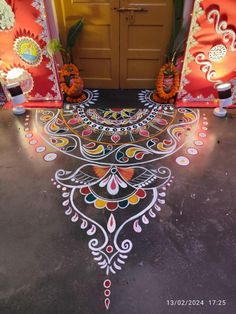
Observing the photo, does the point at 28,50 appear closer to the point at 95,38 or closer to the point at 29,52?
the point at 29,52

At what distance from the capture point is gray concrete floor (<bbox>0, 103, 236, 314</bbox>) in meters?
1.69

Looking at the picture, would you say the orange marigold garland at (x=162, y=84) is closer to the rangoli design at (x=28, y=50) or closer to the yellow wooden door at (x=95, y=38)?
the yellow wooden door at (x=95, y=38)

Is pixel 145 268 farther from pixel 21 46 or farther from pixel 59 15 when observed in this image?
pixel 59 15

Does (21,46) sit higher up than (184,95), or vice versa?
(21,46)

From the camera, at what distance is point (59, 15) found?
325cm

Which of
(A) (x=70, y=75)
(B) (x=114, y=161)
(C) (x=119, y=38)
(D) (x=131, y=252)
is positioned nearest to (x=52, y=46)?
(A) (x=70, y=75)

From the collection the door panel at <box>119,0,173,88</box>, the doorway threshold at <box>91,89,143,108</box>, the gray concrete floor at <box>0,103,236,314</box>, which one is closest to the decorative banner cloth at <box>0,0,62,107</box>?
the doorway threshold at <box>91,89,143,108</box>

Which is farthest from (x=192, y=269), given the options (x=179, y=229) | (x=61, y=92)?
(x=61, y=92)

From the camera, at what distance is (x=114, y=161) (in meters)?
2.67

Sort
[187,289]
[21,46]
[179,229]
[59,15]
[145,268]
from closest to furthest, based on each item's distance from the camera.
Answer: [187,289]
[145,268]
[179,229]
[21,46]
[59,15]

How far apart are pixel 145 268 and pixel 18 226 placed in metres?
1.14

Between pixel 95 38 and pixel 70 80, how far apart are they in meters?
0.69

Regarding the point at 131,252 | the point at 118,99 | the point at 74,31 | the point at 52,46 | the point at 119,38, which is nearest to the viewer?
the point at 131,252

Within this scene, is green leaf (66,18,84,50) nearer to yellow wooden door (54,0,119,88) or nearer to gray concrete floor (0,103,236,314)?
yellow wooden door (54,0,119,88)
